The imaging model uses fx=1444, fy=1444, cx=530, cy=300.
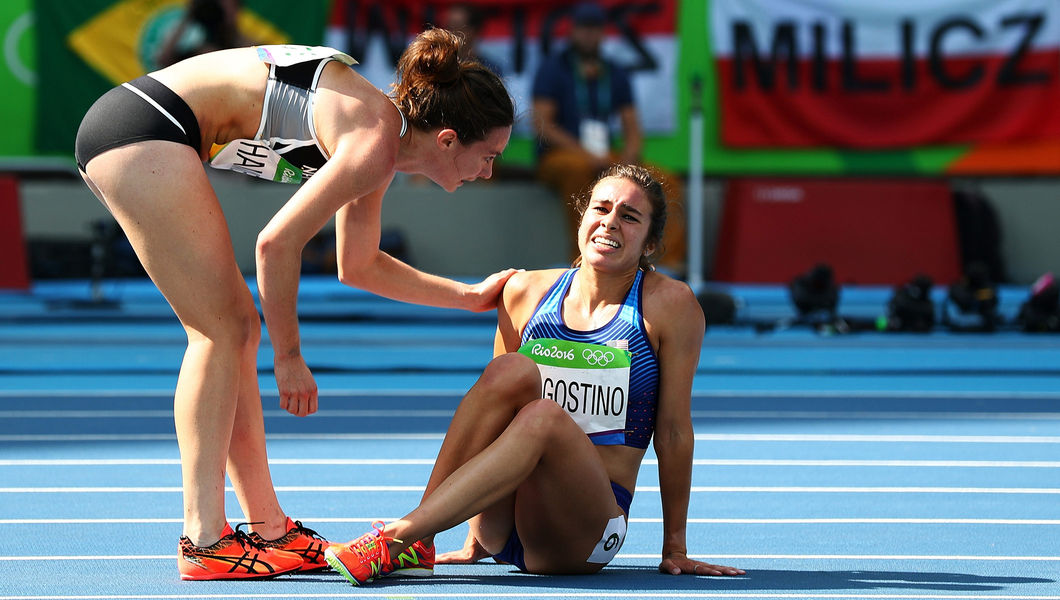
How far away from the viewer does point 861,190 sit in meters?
12.3

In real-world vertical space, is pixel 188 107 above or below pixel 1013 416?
above

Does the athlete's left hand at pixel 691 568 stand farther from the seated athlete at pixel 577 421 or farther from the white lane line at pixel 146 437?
the white lane line at pixel 146 437

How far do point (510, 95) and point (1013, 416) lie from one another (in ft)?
12.0

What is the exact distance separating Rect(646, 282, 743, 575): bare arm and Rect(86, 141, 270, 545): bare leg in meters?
1.00

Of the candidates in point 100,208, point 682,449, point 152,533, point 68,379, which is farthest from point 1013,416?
point 100,208

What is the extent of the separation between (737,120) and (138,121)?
10388mm

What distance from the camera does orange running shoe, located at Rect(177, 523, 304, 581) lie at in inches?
128

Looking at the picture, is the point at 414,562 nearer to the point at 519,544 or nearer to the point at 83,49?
the point at 519,544

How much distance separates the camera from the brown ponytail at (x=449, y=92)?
10.5 ft

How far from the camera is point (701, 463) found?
510 cm

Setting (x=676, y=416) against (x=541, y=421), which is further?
(x=676, y=416)

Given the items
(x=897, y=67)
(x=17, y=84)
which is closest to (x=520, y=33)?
(x=897, y=67)

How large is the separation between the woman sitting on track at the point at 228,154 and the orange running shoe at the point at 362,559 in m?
0.21

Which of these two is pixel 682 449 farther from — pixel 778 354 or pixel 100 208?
pixel 100 208
